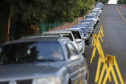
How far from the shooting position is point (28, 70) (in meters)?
6.85

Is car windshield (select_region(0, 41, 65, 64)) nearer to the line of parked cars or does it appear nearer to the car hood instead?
the line of parked cars

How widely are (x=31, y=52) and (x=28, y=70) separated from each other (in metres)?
1.25

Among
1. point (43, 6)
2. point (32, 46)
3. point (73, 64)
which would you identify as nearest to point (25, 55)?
point (32, 46)

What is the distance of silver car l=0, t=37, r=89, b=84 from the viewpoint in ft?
21.7

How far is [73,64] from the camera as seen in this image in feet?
27.0

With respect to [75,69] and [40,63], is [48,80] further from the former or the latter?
[75,69]

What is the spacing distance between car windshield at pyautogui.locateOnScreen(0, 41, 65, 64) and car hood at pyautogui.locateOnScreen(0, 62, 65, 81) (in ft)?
1.42

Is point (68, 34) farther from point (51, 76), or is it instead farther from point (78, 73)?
point (51, 76)

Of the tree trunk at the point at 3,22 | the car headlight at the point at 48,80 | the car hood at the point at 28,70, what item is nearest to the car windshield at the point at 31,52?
the car hood at the point at 28,70

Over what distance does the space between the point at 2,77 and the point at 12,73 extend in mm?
207

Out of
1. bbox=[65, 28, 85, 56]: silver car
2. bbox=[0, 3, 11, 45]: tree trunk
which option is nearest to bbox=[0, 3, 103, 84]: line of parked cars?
bbox=[0, 3, 11, 45]: tree trunk

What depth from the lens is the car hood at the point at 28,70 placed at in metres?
6.61

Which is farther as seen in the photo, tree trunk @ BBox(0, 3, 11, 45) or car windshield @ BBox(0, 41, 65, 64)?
tree trunk @ BBox(0, 3, 11, 45)

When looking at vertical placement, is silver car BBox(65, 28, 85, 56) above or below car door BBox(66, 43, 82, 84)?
below
